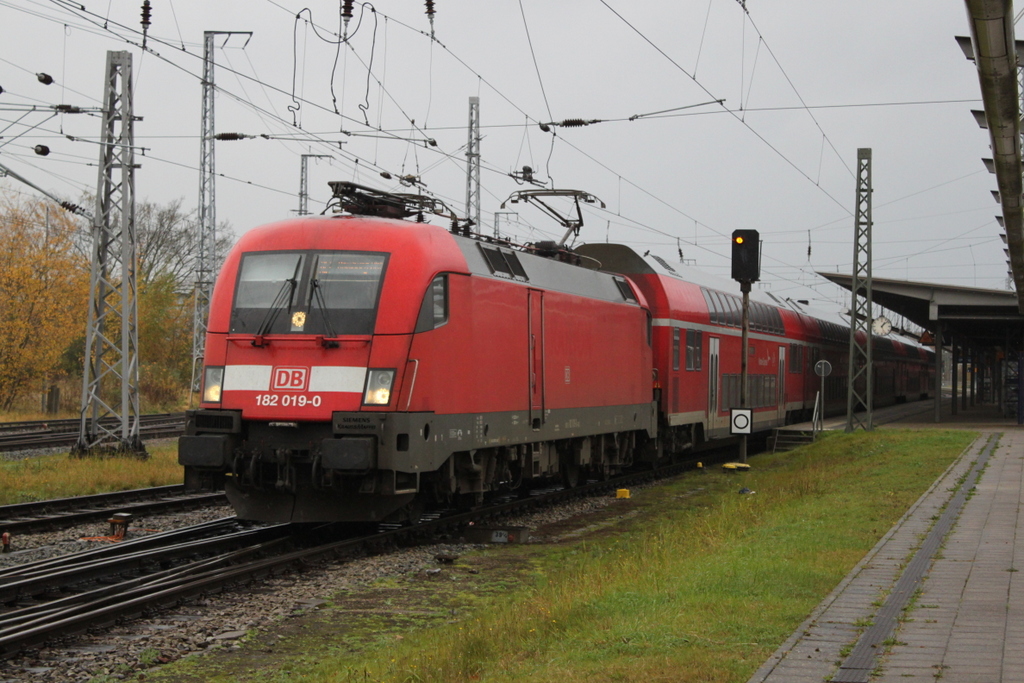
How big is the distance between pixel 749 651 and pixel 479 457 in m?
7.31

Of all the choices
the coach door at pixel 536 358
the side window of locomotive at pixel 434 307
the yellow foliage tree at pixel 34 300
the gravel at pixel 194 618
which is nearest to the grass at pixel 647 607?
the gravel at pixel 194 618

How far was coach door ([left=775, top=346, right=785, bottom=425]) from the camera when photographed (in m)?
30.6

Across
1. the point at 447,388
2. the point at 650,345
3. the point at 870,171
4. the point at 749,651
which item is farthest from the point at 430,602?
the point at 870,171

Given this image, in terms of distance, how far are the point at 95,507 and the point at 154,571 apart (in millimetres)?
5142

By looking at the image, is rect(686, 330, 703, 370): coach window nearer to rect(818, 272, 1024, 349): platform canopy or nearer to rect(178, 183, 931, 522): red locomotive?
rect(178, 183, 931, 522): red locomotive

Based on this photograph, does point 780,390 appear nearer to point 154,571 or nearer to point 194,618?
point 154,571

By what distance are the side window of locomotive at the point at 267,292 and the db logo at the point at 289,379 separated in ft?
1.63

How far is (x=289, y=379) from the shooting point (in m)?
11.4

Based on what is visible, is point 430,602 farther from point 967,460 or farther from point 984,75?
point 967,460

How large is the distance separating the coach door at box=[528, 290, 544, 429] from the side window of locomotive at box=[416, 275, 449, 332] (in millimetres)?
2600

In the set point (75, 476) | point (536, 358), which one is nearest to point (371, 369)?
point (536, 358)

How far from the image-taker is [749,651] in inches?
255

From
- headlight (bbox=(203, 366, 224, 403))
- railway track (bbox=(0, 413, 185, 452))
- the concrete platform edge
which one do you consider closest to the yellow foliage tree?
railway track (bbox=(0, 413, 185, 452))

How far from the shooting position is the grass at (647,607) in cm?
651
